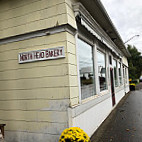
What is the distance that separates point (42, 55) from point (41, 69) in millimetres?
337

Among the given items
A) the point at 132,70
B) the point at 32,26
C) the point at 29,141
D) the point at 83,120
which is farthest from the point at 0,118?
the point at 132,70

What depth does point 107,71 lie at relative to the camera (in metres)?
7.45

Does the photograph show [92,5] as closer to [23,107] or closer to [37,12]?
[37,12]

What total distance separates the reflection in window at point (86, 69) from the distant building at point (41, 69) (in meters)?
0.09

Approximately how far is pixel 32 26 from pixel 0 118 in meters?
2.62

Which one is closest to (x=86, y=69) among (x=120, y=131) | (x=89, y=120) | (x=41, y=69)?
(x=89, y=120)

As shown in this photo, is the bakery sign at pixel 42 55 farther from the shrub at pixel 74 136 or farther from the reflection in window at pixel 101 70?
the reflection in window at pixel 101 70

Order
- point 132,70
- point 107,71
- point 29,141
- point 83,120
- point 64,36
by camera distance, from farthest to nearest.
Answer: point 132,70 < point 107,71 < point 83,120 < point 29,141 < point 64,36

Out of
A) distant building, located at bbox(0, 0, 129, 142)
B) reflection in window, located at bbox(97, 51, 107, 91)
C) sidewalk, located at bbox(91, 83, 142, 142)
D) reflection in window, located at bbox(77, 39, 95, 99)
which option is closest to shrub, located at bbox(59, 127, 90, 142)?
distant building, located at bbox(0, 0, 129, 142)

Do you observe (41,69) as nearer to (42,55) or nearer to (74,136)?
(42,55)

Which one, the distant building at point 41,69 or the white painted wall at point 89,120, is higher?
the distant building at point 41,69

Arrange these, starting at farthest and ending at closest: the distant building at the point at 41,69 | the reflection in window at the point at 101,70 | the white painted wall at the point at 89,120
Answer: the reflection in window at the point at 101,70
the white painted wall at the point at 89,120
the distant building at the point at 41,69

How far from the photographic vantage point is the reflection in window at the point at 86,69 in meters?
4.34

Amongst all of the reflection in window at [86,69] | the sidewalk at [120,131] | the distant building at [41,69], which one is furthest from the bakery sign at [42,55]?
the sidewalk at [120,131]
